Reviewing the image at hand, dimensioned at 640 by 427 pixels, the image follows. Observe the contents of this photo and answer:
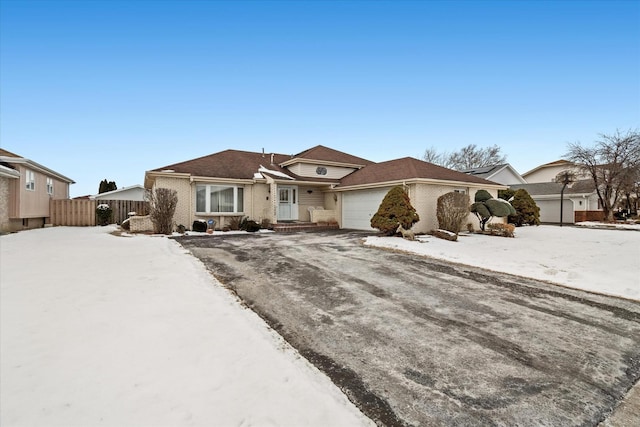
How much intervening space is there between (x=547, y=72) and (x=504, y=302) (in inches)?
621

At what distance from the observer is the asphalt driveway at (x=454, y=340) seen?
2268mm

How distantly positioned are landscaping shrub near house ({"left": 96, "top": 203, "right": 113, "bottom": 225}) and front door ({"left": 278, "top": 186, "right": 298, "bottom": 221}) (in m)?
11.6

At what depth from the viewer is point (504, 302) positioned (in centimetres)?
472

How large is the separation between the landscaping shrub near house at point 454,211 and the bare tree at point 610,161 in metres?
19.8

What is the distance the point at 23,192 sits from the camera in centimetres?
1374

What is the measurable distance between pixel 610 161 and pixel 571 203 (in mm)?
4266

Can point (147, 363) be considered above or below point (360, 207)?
below

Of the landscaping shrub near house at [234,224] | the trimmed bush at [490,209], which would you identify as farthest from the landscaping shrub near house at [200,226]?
A: the trimmed bush at [490,209]

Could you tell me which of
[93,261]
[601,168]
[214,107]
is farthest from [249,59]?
[601,168]

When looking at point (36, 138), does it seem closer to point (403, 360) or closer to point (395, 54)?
point (395, 54)

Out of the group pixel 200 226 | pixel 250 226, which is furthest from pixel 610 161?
pixel 200 226

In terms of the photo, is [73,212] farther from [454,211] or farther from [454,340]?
[454,340]

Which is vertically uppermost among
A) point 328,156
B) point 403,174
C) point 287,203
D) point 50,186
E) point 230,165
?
point 328,156

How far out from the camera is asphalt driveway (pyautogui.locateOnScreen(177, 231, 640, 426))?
2.27 metres
